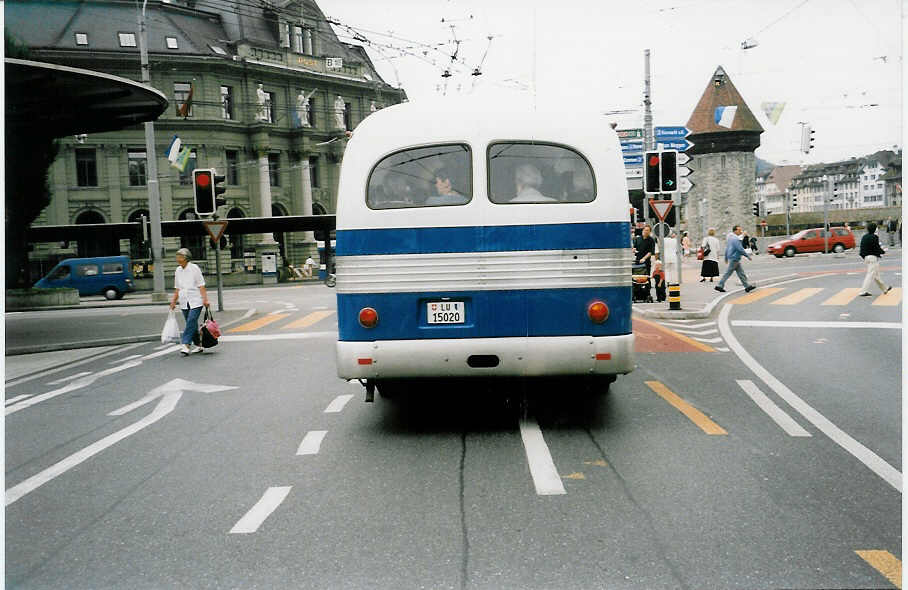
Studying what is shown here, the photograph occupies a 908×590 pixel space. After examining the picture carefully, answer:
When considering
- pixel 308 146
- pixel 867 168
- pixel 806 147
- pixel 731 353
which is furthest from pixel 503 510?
pixel 867 168

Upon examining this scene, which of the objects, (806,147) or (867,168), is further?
(867,168)

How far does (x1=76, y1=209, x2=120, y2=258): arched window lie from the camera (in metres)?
46.4

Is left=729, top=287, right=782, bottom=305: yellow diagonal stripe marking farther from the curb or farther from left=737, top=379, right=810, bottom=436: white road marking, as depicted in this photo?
the curb

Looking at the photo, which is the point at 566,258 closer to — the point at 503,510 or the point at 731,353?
the point at 503,510

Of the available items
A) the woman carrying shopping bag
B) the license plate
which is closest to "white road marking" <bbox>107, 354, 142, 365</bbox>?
the woman carrying shopping bag

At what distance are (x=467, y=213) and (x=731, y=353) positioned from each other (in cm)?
630

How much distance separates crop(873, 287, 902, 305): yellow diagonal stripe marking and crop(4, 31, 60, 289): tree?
24863 mm

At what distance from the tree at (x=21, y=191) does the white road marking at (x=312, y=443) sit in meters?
24.7

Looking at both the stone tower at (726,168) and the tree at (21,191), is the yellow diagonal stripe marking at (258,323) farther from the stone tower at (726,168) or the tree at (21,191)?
the stone tower at (726,168)

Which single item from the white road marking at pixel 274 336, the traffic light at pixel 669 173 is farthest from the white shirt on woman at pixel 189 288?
the traffic light at pixel 669 173

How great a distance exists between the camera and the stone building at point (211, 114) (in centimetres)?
4878

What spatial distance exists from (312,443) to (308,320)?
41.8ft

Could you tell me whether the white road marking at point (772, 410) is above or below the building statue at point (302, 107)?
below

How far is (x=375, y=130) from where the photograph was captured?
6.96 m
